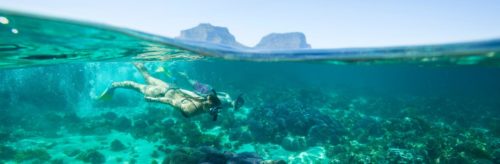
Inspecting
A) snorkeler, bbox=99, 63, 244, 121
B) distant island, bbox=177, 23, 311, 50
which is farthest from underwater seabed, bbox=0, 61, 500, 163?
distant island, bbox=177, 23, 311, 50

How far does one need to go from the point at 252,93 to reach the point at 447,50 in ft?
76.0

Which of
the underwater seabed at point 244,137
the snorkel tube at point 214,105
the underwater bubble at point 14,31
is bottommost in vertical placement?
the underwater seabed at point 244,137

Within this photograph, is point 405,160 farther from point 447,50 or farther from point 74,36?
point 74,36

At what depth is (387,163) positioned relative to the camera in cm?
1211

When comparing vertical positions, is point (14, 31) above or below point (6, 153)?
above

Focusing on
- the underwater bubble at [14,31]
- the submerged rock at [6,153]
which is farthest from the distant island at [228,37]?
the underwater bubble at [14,31]

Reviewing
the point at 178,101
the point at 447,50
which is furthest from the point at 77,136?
the point at 447,50

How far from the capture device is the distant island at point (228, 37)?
96.2 m

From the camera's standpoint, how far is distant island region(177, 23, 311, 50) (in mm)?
96188

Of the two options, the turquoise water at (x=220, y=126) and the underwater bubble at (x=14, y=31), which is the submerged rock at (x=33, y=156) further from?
the underwater bubble at (x=14, y=31)

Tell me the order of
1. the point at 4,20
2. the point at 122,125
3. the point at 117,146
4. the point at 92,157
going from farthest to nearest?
the point at 122,125 → the point at 117,146 → the point at 92,157 → the point at 4,20

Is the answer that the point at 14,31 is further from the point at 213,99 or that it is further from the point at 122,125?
the point at 122,125

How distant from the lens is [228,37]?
102 m

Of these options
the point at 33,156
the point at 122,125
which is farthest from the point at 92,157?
the point at 122,125
